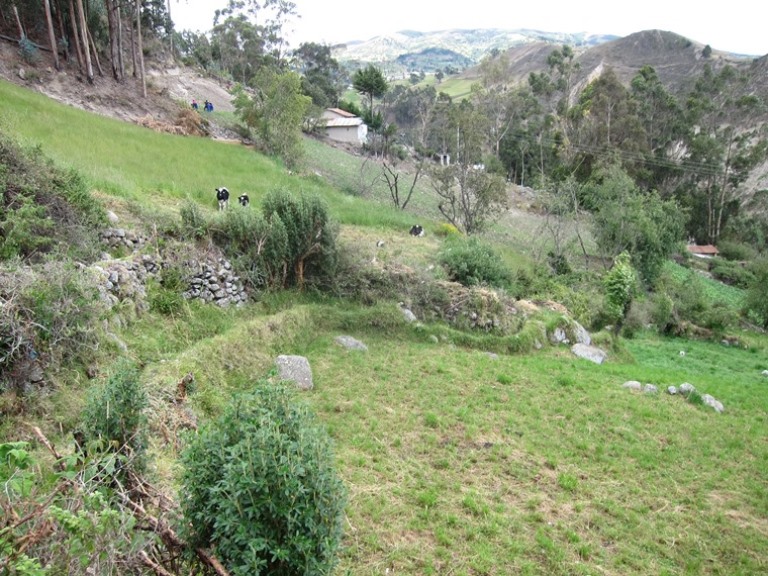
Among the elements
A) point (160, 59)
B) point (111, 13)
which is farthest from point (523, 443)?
point (160, 59)

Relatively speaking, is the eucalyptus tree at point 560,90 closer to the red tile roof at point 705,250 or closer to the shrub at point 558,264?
the red tile roof at point 705,250

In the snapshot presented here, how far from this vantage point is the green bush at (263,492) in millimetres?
3088

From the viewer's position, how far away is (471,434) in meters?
7.66

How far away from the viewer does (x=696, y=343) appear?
18500 millimetres

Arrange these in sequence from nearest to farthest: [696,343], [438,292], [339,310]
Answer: [339,310], [438,292], [696,343]

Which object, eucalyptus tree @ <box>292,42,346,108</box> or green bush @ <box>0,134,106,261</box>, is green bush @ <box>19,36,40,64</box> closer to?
green bush @ <box>0,134,106,261</box>

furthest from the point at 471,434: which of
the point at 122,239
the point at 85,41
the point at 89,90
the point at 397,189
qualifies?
the point at 85,41

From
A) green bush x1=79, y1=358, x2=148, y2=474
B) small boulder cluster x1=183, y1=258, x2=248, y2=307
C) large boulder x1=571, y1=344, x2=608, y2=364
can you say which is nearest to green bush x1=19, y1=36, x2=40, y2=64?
small boulder cluster x1=183, y1=258, x2=248, y2=307

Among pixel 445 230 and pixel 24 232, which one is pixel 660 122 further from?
pixel 24 232

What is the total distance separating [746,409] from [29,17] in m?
36.3

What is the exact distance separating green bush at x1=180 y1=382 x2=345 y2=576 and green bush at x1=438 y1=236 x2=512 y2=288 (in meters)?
10.5

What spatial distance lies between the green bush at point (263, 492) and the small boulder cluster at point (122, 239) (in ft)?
22.5

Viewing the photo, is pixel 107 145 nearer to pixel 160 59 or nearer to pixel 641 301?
pixel 641 301

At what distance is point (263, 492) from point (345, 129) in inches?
2033
